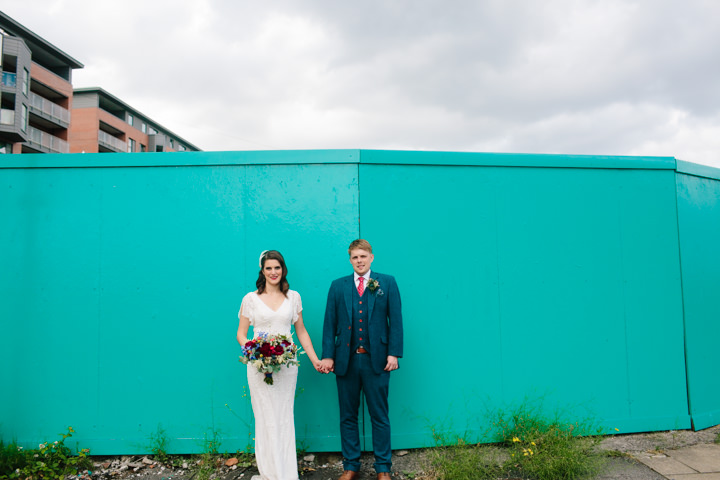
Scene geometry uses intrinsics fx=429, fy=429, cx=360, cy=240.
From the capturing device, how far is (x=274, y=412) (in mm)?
3381

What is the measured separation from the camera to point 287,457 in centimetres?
340

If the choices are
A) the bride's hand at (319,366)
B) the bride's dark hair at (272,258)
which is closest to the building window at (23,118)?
the bride's dark hair at (272,258)

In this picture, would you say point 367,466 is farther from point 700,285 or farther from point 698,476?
point 700,285

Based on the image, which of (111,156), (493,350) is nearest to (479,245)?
(493,350)

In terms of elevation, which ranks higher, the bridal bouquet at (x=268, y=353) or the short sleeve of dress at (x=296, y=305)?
the short sleeve of dress at (x=296, y=305)

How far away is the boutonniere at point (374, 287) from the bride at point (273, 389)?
0.66 meters

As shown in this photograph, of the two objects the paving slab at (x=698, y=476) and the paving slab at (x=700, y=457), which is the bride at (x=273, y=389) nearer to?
the paving slab at (x=698, y=476)

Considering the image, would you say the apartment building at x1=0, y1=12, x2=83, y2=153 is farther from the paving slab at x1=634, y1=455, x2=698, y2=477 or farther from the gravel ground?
the paving slab at x1=634, y1=455, x2=698, y2=477

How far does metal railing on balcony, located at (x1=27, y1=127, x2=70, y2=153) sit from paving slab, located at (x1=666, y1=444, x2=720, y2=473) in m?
33.9

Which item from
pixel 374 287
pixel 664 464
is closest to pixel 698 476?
pixel 664 464

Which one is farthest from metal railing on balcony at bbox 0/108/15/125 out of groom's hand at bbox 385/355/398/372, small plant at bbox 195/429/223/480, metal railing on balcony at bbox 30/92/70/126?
groom's hand at bbox 385/355/398/372

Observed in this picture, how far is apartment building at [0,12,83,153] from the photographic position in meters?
25.0

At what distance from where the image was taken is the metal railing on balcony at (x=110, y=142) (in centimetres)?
3838

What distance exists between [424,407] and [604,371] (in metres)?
1.91
